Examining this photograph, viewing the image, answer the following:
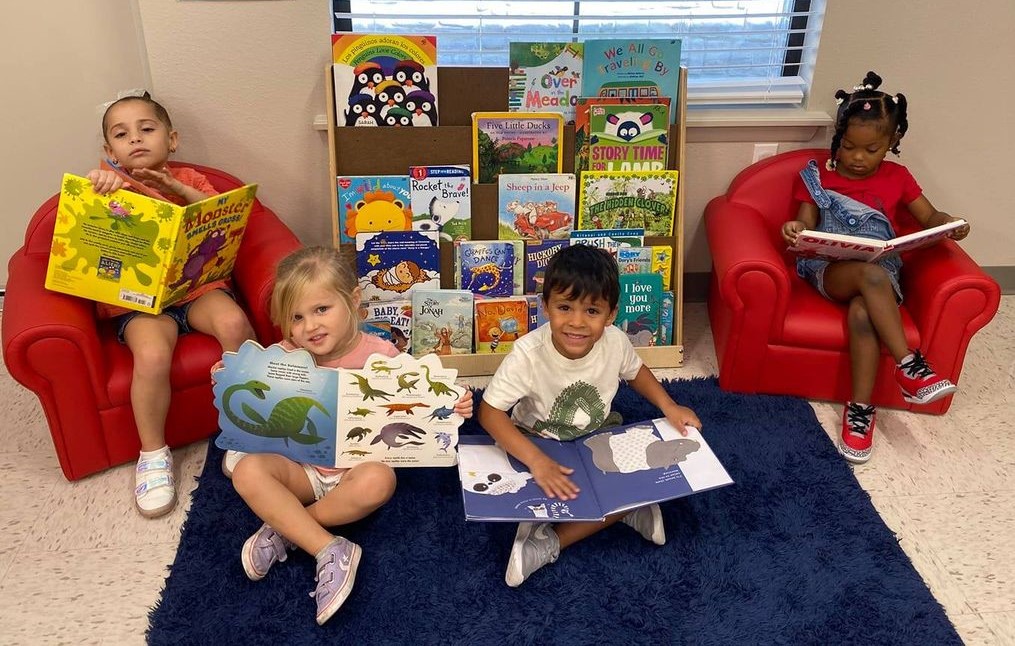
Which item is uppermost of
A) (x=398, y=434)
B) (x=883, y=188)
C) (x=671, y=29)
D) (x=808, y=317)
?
(x=671, y=29)

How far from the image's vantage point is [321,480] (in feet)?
6.65

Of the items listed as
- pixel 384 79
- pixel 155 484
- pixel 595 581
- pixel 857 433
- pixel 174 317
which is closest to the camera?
pixel 595 581

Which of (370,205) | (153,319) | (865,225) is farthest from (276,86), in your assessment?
(865,225)

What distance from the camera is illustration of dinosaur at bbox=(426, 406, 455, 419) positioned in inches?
77.9

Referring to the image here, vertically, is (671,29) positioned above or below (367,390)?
above

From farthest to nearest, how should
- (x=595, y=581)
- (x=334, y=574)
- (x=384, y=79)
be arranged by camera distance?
(x=384, y=79)
(x=595, y=581)
(x=334, y=574)

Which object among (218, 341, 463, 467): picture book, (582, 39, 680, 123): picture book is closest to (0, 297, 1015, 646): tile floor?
(218, 341, 463, 467): picture book

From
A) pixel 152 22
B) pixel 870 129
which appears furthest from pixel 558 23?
pixel 152 22

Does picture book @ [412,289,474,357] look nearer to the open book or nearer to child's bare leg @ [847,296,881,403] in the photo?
the open book

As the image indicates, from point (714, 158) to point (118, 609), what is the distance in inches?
90.9

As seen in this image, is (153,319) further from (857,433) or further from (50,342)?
(857,433)

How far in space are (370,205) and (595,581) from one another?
1.33 m

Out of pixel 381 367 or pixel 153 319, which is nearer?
pixel 381 367

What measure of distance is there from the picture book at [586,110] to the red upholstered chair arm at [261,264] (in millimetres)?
932
